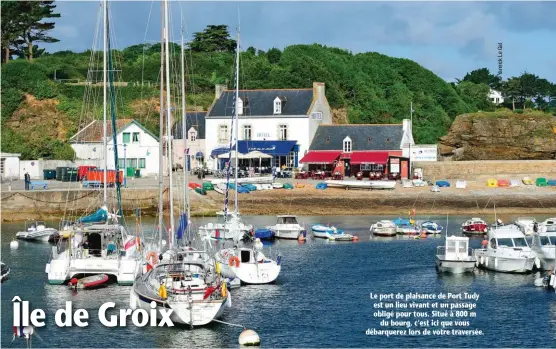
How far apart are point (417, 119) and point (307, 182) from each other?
44081 millimetres

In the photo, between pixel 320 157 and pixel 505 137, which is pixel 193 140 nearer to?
pixel 320 157

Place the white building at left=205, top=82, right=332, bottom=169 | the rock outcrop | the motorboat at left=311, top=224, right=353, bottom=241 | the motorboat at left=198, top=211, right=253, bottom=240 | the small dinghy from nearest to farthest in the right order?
the small dinghy, the motorboat at left=198, top=211, right=253, bottom=240, the motorboat at left=311, top=224, right=353, bottom=241, the white building at left=205, top=82, right=332, bottom=169, the rock outcrop

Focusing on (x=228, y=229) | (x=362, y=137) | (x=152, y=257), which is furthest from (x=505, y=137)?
(x=152, y=257)

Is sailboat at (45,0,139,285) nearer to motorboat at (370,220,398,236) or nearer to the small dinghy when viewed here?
the small dinghy

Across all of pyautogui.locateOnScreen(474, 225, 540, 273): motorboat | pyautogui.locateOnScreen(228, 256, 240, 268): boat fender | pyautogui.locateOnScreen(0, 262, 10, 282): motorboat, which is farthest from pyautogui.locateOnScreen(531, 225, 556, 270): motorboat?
pyautogui.locateOnScreen(0, 262, 10, 282): motorboat

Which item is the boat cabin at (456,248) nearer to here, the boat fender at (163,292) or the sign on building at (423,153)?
the boat fender at (163,292)

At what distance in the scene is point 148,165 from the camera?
86.2 metres

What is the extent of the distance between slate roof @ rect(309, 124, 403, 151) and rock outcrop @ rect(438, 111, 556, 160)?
11.6 metres

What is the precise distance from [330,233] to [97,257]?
1969 centimetres

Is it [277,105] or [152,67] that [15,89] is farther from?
[277,105]

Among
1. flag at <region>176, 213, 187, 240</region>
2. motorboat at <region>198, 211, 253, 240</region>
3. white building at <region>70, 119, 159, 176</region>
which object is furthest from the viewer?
white building at <region>70, 119, 159, 176</region>

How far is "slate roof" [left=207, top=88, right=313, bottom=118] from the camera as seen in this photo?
90.8 m

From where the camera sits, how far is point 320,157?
87875 mm

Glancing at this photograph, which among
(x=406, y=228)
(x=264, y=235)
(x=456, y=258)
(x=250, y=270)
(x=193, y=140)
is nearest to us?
(x=250, y=270)
